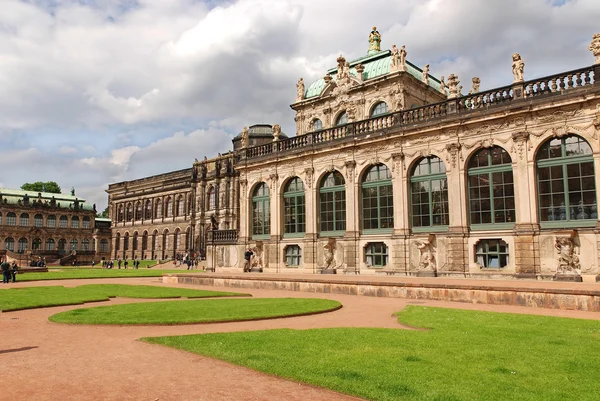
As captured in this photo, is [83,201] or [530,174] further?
[83,201]

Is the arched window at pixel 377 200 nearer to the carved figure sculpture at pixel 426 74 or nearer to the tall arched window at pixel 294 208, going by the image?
the tall arched window at pixel 294 208

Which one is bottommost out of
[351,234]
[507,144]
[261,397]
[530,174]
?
[261,397]

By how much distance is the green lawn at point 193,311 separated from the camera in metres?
13.2

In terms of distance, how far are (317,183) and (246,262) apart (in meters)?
8.12

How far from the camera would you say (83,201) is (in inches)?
4341

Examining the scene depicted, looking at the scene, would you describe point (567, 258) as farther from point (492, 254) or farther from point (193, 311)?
point (193, 311)

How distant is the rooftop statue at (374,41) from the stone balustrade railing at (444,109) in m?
16.6

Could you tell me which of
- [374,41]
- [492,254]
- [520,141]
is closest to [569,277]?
[492,254]

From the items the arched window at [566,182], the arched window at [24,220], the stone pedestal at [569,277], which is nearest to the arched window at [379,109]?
the arched window at [566,182]

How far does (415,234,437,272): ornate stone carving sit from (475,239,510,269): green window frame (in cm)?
233

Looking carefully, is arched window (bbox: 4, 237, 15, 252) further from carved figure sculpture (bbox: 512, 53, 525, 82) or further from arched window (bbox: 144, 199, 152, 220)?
carved figure sculpture (bbox: 512, 53, 525, 82)

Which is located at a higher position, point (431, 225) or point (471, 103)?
point (471, 103)

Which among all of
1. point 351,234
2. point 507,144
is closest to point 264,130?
point 351,234

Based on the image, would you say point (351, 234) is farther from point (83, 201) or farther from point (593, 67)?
point (83, 201)
